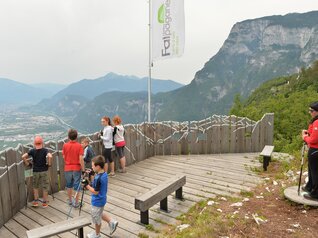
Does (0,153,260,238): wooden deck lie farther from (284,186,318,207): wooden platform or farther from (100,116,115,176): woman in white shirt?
(284,186,318,207): wooden platform

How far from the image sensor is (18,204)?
6.49 metres

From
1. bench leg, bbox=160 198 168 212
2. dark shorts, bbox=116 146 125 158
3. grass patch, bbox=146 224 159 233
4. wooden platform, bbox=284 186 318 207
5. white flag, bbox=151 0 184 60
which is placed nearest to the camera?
wooden platform, bbox=284 186 318 207

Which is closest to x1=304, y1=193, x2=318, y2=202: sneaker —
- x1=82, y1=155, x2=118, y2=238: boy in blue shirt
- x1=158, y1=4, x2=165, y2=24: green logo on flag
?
x1=82, y1=155, x2=118, y2=238: boy in blue shirt

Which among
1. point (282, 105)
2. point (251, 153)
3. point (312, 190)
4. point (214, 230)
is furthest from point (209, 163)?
point (282, 105)

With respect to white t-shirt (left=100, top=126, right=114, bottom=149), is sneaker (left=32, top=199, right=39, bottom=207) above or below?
below

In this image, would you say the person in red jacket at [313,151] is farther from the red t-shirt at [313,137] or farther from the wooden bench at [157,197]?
the wooden bench at [157,197]

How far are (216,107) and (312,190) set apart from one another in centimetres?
16530

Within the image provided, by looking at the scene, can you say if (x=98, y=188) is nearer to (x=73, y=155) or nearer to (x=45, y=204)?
(x=73, y=155)

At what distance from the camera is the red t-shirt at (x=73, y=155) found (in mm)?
6625

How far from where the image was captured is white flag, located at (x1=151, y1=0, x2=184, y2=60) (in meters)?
11.0

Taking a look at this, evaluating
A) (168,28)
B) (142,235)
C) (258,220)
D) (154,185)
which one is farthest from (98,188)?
(168,28)

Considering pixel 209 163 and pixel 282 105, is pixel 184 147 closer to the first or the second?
pixel 209 163

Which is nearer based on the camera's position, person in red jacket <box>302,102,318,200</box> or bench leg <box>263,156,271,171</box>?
person in red jacket <box>302,102,318,200</box>

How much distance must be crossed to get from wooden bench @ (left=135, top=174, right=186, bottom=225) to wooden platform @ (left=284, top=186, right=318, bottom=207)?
2291 mm
